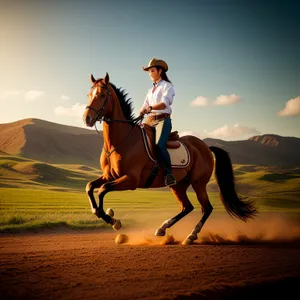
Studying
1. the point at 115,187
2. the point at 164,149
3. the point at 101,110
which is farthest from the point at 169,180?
the point at 101,110

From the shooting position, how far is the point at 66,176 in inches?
2210

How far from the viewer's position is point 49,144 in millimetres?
135125

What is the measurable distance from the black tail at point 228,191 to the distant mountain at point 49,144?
111 metres

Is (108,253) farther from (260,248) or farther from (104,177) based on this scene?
(260,248)

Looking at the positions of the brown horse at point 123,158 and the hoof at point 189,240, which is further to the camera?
the hoof at point 189,240

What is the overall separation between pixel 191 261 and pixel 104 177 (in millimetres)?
2714

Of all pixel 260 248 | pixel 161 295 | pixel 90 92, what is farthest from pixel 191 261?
pixel 90 92

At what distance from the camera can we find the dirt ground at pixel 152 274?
4031 millimetres

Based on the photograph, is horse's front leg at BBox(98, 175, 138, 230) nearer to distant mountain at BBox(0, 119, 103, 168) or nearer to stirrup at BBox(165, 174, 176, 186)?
stirrup at BBox(165, 174, 176, 186)

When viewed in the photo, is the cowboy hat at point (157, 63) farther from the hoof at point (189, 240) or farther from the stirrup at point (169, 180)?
the hoof at point (189, 240)

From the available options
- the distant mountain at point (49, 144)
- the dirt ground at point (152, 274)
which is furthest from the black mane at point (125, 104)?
the distant mountain at point (49, 144)

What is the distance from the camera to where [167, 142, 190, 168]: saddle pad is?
8016mm

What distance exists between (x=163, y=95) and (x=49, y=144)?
5329 inches

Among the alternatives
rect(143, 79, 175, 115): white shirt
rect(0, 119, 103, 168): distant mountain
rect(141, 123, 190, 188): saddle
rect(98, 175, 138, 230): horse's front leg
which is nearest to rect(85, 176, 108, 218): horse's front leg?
rect(98, 175, 138, 230): horse's front leg
